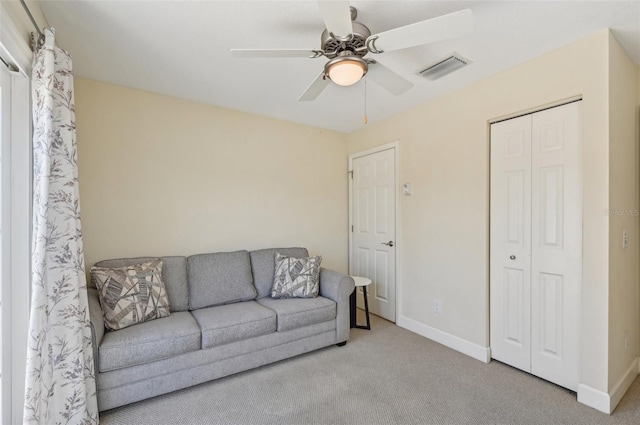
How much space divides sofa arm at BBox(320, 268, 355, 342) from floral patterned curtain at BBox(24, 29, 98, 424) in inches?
72.7

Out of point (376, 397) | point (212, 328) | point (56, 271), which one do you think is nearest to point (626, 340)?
point (376, 397)

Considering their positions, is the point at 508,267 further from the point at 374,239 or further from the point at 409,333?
the point at 374,239

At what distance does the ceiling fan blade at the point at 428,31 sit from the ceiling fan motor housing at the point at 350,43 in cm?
11

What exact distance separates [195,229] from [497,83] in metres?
3.04

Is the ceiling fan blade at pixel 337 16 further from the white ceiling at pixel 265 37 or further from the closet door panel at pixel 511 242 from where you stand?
the closet door panel at pixel 511 242

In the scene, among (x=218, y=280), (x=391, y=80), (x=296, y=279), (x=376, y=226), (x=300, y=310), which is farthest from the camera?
(x=376, y=226)

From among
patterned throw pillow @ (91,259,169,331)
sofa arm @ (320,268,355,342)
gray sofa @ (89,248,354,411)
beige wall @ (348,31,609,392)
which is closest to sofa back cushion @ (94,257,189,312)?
gray sofa @ (89,248,354,411)

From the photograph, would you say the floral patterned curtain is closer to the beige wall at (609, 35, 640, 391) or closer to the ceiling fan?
the ceiling fan

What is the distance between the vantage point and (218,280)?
9.28 feet

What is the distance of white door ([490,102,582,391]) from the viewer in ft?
7.01

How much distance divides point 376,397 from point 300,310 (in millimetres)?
887

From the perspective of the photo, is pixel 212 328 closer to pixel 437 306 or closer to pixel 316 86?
pixel 316 86

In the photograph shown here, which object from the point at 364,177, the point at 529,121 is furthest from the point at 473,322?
the point at 364,177

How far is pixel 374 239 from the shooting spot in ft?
12.3
